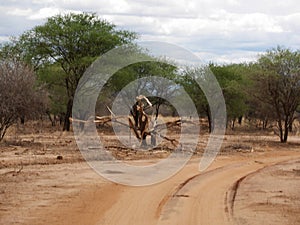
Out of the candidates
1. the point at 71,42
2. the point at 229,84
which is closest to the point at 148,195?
the point at 71,42

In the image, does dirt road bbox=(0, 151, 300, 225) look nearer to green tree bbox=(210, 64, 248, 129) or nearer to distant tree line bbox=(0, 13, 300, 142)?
distant tree line bbox=(0, 13, 300, 142)

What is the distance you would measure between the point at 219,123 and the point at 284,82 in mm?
13076

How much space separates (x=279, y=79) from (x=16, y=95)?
49.6ft

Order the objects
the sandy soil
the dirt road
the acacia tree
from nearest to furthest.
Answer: the dirt road, the sandy soil, the acacia tree

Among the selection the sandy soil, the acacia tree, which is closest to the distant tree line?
the acacia tree

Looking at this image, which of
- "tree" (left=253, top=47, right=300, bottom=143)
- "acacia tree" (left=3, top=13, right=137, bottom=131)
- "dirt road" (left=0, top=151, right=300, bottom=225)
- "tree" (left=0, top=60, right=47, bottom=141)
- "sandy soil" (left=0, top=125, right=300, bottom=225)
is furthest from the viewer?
"acacia tree" (left=3, top=13, right=137, bottom=131)

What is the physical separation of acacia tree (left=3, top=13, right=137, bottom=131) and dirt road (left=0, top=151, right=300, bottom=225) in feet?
64.0

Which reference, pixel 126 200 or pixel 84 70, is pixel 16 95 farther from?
pixel 126 200

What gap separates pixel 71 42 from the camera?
35594 millimetres

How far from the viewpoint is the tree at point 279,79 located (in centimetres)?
3066

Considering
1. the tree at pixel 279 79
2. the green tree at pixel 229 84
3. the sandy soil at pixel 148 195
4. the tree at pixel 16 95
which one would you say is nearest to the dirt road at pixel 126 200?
the sandy soil at pixel 148 195

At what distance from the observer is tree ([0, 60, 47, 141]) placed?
2530 cm

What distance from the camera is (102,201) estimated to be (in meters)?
11.8

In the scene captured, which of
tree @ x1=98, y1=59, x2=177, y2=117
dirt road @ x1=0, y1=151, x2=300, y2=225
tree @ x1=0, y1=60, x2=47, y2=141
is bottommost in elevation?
dirt road @ x1=0, y1=151, x2=300, y2=225
